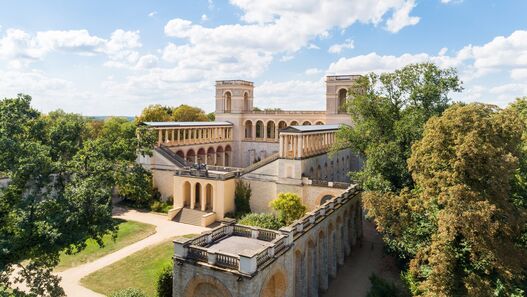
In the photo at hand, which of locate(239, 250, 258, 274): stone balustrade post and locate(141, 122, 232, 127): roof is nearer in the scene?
locate(239, 250, 258, 274): stone balustrade post

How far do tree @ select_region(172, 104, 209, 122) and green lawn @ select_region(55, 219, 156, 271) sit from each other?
38.1 metres

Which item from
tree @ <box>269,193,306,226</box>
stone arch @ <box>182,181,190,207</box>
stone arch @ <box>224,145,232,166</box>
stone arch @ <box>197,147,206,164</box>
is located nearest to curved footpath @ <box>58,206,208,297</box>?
stone arch @ <box>182,181,190,207</box>

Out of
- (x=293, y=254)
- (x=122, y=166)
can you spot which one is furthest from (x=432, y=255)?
(x=122, y=166)

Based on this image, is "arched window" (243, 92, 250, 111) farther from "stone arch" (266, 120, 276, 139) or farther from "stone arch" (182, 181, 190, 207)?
"stone arch" (182, 181, 190, 207)

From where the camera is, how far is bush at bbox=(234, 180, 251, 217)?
37.6 metres

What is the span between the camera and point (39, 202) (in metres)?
14.8

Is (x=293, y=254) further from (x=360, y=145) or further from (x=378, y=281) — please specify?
(x=360, y=145)


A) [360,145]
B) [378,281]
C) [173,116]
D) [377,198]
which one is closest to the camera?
[377,198]

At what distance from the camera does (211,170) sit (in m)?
40.8

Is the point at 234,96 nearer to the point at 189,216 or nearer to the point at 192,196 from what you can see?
the point at 192,196

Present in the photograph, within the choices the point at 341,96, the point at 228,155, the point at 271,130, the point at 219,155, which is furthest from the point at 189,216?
the point at 341,96

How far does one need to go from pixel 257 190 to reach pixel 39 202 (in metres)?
24.3

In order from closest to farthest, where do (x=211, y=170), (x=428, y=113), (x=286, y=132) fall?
(x=428, y=113) → (x=286, y=132) → (x=211, y=170)

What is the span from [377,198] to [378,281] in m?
5.91
